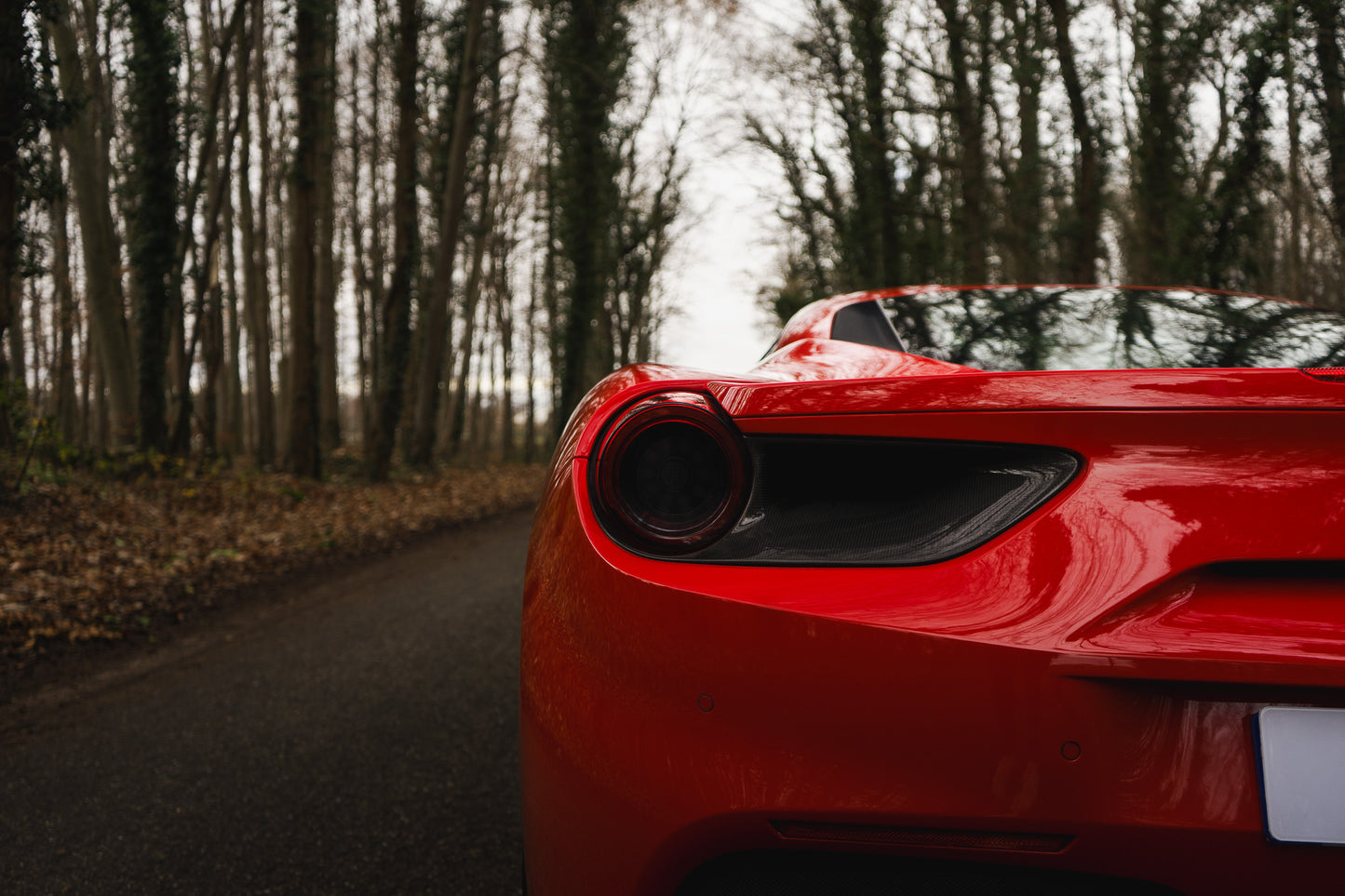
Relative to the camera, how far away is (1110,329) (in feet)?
5.96

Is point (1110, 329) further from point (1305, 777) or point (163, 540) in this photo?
point (163, 540)

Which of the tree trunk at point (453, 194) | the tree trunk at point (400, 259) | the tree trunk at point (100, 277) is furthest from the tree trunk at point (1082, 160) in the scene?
the tree trunk at point (100, 277)

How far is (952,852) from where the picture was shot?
972 millimetres

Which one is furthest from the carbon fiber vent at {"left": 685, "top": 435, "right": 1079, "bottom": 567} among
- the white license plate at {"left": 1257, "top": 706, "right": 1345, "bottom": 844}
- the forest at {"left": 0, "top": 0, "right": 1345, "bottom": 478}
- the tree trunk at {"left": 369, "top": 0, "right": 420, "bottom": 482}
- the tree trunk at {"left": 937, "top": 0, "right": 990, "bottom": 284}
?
the tree trunk at {"left": 369, "top": 0, "right": 420, "bottom": 482}

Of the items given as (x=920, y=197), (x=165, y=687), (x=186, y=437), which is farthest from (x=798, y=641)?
(x=920, y=197)

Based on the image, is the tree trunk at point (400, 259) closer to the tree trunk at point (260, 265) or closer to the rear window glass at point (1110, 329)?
the tree trunk at point (260, 265)

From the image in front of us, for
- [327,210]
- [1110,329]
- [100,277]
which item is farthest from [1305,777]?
[327,210]

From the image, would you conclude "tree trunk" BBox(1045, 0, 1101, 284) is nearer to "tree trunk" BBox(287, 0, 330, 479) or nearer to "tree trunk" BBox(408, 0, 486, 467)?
→ "tree trunk" BBox(408, 0, 486, 467)

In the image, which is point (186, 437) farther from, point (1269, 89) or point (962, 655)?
point (1269, 89)

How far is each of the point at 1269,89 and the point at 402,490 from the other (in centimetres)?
1207

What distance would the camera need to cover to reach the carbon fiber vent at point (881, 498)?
1060 mm

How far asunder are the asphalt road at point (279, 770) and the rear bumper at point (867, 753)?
112 cm

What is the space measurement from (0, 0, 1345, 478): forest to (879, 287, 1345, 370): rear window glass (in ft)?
23.6

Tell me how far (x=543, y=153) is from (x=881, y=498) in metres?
21.9
